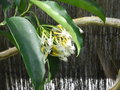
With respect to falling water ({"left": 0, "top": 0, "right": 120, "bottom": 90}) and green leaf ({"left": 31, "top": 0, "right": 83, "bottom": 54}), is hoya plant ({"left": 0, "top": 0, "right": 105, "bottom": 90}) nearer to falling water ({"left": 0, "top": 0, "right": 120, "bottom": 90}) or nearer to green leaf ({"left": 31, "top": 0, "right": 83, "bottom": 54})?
green leaf ({"left": 31, "top": 0, "right": 83, "bottom": 54})

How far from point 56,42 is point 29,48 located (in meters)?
0.14

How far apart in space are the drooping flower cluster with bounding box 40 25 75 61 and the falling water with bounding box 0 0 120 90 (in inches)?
59.4

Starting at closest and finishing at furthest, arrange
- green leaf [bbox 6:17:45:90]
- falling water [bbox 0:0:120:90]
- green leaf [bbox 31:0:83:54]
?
1. green leaf [bbox 6:17:45:90]
2. green leaf [bbox 31:0:83:54]
3. falling water [bbox 0:0:120:90]

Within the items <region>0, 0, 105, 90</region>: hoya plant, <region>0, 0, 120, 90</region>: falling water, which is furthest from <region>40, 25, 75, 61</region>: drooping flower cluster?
<region>0, 0, 120, 90</region>: falling water

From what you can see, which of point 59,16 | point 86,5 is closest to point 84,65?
point 86,5

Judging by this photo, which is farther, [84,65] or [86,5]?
[84,65]

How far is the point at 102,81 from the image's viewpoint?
2480 mm

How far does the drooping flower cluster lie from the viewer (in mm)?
737

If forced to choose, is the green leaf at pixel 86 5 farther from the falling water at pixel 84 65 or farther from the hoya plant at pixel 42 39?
the falling water at pixel 84 65

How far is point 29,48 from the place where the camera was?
0.64 metres

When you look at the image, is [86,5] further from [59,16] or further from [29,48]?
[29,48]

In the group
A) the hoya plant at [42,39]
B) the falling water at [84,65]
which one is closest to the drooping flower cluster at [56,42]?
the hoya plant at [42,39]

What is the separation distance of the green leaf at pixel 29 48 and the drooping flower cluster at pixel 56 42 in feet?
0.23

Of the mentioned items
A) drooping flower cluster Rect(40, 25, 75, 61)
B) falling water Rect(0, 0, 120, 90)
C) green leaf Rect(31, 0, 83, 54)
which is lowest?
falling water Rect(0, 0, 120, 90)
